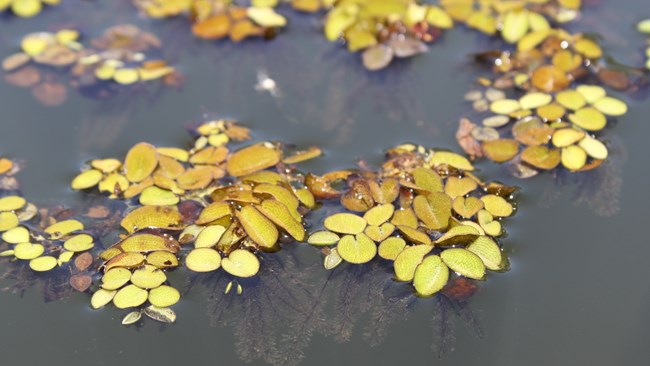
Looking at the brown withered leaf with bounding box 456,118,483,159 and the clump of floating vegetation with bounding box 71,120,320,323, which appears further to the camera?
the brown withered leaf with bounding box 456,118,483,159

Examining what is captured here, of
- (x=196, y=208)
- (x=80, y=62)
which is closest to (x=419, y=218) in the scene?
(x=196, y=208)

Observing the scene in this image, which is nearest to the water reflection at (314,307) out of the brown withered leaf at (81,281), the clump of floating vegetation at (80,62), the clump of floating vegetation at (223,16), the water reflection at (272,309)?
the water reflection at (272,309)

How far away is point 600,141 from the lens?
358 centimetres

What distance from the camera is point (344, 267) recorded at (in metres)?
3.05

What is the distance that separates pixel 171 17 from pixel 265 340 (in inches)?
94.7

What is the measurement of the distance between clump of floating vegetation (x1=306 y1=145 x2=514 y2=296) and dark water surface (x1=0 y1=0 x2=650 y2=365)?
74 mm

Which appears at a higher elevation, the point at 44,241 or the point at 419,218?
the point at 419,218

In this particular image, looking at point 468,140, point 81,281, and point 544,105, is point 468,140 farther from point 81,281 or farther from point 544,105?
point 81,281

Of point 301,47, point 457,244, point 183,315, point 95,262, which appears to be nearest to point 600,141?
point 457,244

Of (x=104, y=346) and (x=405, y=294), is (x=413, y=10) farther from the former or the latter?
(x=104, y=346)

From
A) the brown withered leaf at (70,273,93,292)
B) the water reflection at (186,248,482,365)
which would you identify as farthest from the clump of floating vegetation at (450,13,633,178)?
the brown withered leaf at (70,273,93,292)

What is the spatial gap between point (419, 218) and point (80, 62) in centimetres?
215

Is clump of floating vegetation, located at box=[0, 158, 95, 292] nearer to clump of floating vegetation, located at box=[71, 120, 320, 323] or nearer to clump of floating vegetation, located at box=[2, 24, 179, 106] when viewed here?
clump of floating vegetation, located at box=[71, 120, 320, 323]

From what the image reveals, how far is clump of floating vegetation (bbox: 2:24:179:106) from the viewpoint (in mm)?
4039
